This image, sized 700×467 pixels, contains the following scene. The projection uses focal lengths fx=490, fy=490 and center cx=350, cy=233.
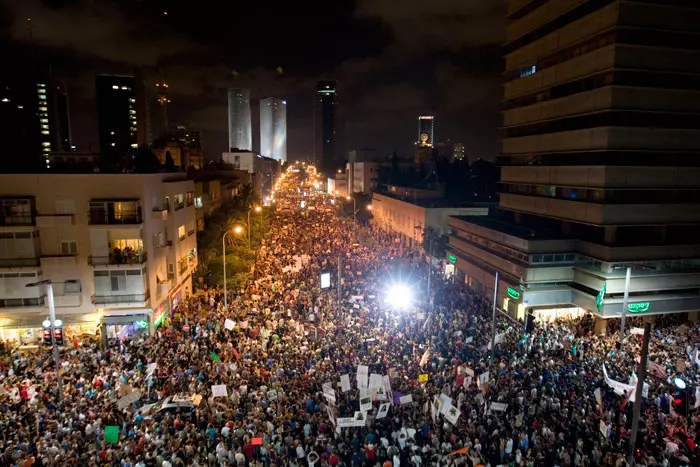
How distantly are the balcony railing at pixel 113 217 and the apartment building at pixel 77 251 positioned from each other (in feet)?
0.15

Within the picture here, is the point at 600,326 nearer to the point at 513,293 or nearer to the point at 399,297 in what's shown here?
the point at 513,293

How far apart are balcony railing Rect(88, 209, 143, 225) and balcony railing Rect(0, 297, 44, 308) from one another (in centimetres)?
492

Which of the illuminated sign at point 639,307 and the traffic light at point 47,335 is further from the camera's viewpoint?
the illuminated sign at point 639,307

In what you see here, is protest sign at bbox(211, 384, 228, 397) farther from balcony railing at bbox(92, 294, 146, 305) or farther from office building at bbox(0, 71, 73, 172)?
office building at bbox(0, 71, 73, 172)

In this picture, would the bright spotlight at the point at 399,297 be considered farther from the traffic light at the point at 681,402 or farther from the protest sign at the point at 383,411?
the traffic light at the point at 681,402

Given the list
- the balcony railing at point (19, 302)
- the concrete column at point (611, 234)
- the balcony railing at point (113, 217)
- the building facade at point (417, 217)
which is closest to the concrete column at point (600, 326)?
the concrete column at point (611, 234)

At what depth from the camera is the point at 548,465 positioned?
15.0 m

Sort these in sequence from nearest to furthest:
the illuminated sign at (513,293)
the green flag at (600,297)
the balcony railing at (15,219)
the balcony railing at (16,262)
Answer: the balcony railing at (15,219) < the balcony railing at (16,262) < the green flag at (600,297) < the illuminated sign at (513,293)

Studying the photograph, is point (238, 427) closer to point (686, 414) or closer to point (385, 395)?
point (385, 395)

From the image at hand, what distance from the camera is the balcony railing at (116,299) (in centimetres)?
2580

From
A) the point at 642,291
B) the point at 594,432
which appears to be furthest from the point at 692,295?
the point at 594,432

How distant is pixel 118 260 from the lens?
26.0 metres

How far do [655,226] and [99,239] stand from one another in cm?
3313

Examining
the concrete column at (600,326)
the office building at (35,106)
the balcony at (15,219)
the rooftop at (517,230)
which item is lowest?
the concrete column at (600,326)
